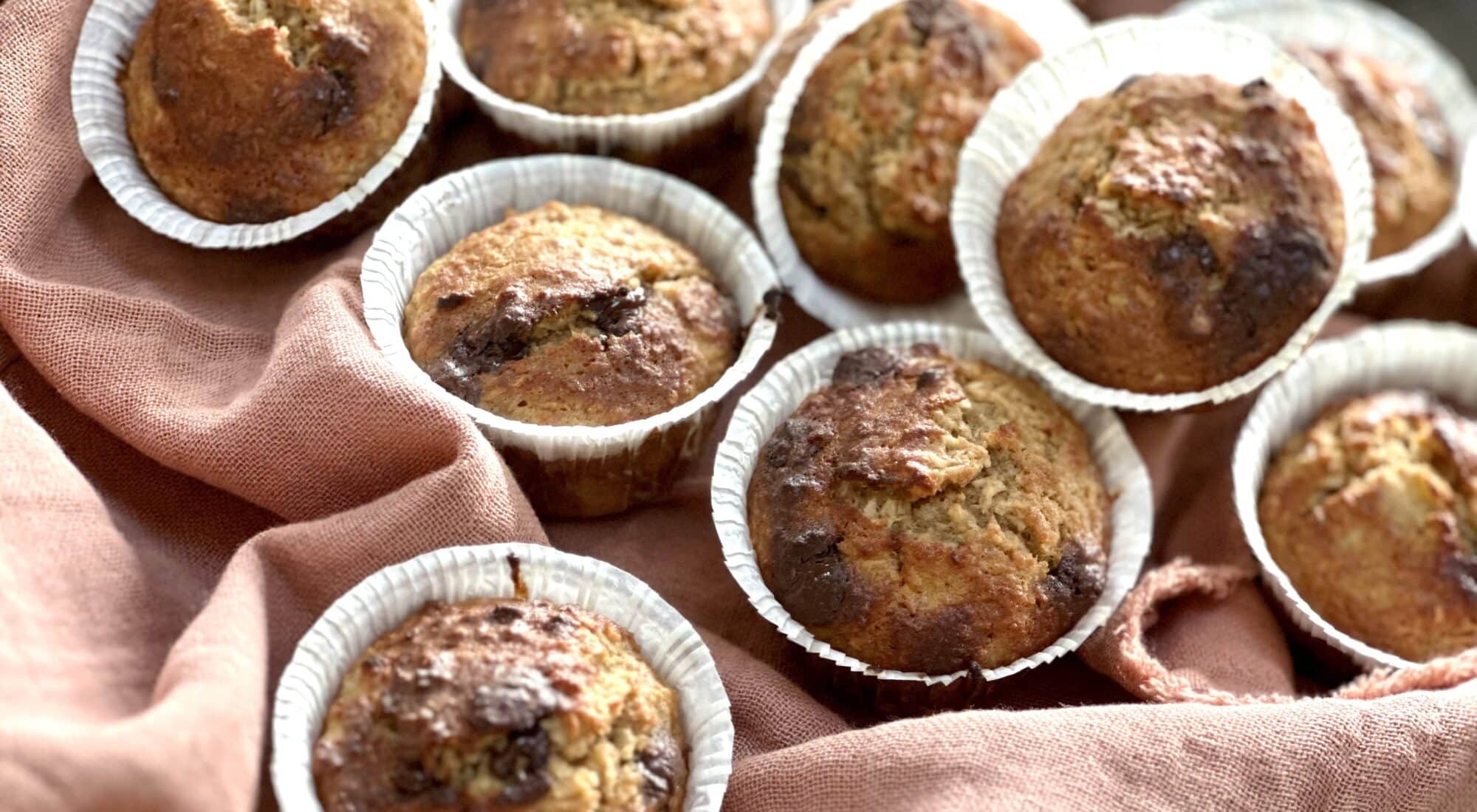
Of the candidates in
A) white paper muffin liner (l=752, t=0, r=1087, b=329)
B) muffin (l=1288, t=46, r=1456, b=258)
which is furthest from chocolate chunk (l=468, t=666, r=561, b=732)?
muffin (l=1288, t=46, r=1456, b=258)

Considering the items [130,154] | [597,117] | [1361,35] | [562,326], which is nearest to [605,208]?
[597,117]

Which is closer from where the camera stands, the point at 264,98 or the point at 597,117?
the point at 264,98

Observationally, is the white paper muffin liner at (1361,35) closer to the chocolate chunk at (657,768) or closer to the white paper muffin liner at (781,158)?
the white paper muffin liner at (781,158)

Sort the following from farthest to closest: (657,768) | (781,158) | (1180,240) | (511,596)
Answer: (781,158), (1180,240), (511,596), (657,768)

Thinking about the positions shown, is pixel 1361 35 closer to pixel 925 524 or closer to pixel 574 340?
pixel 925 524

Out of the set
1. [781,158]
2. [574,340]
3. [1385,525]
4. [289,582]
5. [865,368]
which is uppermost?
[781,158]

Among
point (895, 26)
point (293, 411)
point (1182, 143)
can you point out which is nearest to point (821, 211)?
point (895, 26)

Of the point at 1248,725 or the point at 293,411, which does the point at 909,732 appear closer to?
the point at 1248,725
